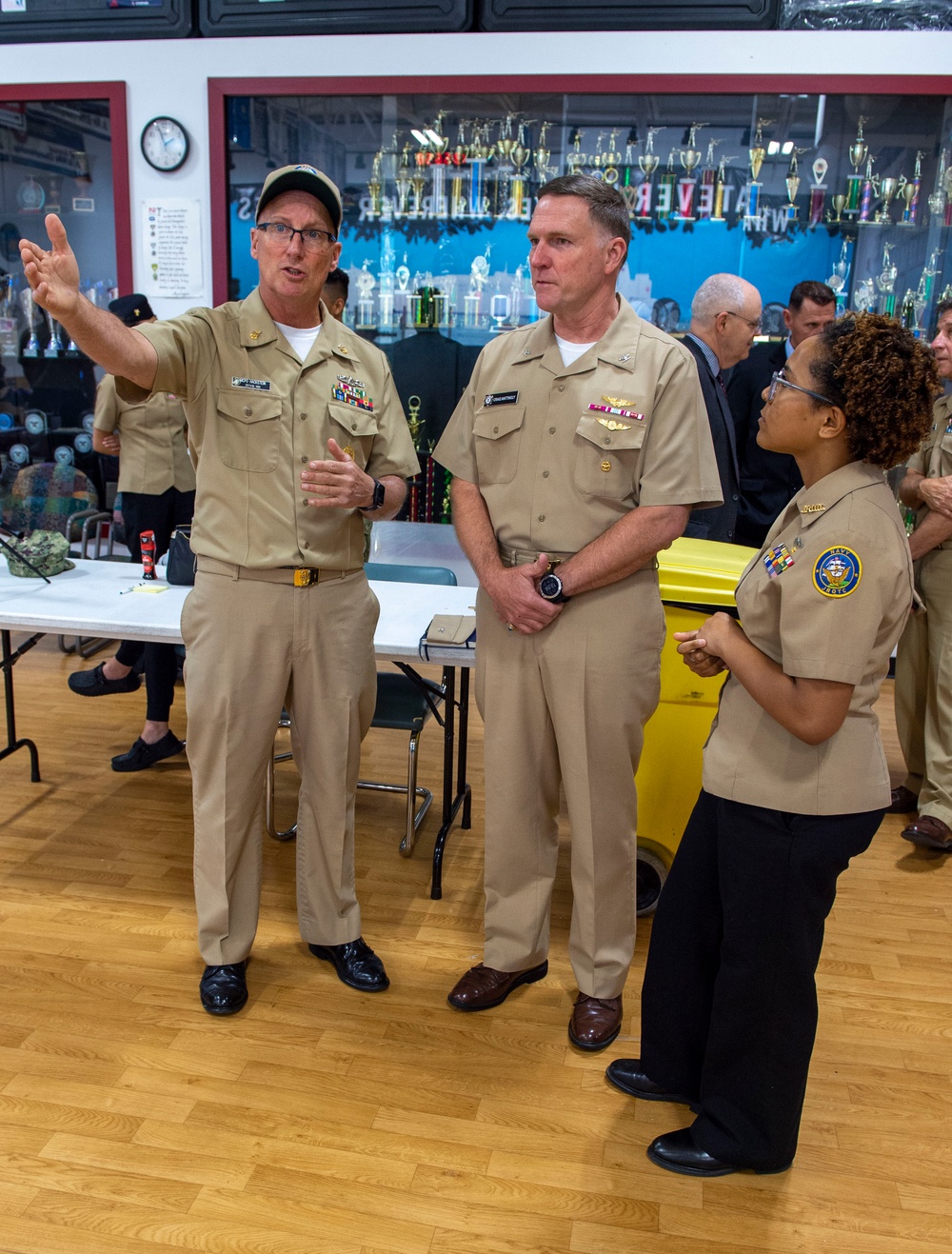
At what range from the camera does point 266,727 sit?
2461mm

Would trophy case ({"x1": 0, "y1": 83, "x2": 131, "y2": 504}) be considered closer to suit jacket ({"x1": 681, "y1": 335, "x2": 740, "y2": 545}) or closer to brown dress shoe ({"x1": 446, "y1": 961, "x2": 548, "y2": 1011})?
suit jacket ({"x1": 681, "y1": 335, "x2": 740, "y2": 545})

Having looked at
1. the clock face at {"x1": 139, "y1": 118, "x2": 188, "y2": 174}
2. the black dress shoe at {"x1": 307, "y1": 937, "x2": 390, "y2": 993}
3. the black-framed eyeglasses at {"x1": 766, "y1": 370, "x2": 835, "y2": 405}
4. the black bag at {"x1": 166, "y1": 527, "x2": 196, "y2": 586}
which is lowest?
the black dress shoe at {"x1": 307, "y1": 937, "x2": 390, "y2": 993}

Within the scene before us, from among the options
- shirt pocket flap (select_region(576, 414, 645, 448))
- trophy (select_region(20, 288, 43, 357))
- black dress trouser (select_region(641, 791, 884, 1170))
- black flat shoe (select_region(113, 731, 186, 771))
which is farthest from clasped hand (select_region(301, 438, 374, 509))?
trophy (select_region(20, 288, 43, 357))

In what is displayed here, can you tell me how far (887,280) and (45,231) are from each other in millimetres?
4700

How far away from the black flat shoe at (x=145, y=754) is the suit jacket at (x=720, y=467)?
7.14 ft

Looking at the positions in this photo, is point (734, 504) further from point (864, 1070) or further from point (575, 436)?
point (864, 1070)

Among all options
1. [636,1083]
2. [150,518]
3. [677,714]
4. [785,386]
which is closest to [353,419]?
[785,386]

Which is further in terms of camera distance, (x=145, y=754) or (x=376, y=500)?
(x=145, y=754)

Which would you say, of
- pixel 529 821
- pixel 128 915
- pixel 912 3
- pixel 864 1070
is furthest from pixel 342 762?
pixel 912 3

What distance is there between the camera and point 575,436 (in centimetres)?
230

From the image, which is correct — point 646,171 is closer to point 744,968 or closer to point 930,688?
point 930,688

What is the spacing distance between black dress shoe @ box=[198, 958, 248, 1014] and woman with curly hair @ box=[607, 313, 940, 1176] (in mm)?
1038

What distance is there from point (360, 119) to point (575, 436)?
4005 mm

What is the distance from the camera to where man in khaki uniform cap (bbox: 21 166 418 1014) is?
2324 millimetres
